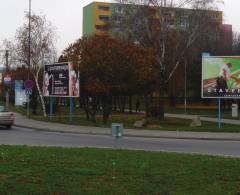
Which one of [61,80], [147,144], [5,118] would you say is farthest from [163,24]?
[147,144]

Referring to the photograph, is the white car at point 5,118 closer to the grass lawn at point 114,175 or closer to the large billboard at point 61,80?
the large billboard at point 61,80

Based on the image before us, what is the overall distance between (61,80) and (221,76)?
37.6 ft

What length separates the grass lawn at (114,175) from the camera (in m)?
7.84

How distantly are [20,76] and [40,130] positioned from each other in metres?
36.4

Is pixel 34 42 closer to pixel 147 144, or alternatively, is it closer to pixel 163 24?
pixel 163 24

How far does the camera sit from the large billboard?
119ft

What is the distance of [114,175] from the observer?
917 centimetres

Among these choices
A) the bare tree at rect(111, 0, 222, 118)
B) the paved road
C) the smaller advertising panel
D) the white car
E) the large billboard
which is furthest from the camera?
the smaller advertising panel

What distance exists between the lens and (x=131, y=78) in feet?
113

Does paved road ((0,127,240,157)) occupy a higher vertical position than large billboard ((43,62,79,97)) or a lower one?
lower

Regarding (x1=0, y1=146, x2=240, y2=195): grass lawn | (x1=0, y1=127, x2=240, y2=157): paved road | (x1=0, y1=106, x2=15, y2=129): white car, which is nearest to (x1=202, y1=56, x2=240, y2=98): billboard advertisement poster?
(x1=0, y1=127, x2=240, y2=157): paved road

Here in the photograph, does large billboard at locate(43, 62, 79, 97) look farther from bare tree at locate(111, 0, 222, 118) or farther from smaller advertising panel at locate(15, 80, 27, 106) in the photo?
smaller advertising panel at locate(15, 80, 27, 106)

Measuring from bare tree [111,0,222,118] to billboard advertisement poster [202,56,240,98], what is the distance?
10.1 metres

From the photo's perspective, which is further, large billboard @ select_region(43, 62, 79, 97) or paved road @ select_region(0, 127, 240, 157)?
large billboard @ select_region(43, 62, 79, 97)
